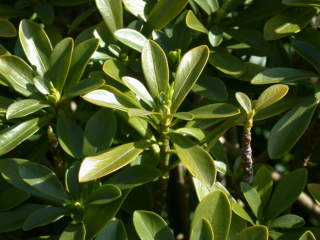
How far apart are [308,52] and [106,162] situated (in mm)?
485

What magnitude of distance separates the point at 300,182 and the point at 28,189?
1.65 ft

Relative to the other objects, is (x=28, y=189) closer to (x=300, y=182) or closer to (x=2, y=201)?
(x=2, y=201)

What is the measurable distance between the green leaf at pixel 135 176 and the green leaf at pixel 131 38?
26 centimetres

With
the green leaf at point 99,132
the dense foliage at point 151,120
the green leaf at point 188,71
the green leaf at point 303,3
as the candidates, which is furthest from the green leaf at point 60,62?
the green leaf at point 303,3

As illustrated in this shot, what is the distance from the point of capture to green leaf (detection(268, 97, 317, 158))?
1.07 metres

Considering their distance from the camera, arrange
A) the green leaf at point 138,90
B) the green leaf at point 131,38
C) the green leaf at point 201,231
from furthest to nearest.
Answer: the green leaf at point 131,38
the green leaf at point 138,90
the green leaf at point 201,231

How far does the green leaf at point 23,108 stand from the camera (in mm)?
984

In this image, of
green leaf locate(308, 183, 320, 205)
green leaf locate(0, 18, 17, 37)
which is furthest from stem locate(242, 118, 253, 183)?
green leaf locate(0, 18, 17, 37)

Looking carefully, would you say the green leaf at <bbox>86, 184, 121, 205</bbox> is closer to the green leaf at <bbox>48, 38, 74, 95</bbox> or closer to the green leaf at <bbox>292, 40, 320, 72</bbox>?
the green leaf at <bbox>48, 38, 74, 95</bbox>

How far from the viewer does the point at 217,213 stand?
0.96 meters

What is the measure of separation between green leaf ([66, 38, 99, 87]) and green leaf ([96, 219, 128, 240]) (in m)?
0.29

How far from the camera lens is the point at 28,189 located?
1010mm

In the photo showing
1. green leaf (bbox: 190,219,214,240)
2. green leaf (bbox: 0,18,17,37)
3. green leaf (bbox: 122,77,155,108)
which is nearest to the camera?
green leaf (bbox: 190,219,214,240)

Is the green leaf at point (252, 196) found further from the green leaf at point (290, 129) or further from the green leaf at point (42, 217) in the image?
the green leaf at point (42, 217)
